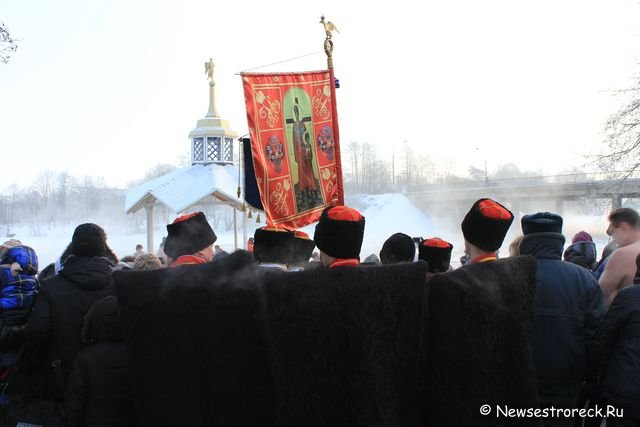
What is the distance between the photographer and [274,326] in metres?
2.72

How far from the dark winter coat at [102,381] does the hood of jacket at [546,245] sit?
2.73m

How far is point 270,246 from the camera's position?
486 centimetres

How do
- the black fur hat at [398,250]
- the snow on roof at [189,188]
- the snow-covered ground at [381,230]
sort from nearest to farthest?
the black fur hat at [398,250], the snow on roof at [189,188], the snow-covered ground at [381,230]

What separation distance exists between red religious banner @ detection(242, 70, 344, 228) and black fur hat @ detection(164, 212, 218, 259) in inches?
75.2

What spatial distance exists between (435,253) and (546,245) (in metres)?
1.09

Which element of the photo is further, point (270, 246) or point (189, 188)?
point (189, 188)

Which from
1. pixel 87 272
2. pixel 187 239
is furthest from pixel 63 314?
pixel 187 239

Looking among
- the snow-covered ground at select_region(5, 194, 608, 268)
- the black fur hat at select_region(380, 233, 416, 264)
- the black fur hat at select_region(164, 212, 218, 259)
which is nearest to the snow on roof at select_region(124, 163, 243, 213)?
the black fur hat at select_region(380, 233, 416, 264)

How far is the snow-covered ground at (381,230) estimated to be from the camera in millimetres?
32188

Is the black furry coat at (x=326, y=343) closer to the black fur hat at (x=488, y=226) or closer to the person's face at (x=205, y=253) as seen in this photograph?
the black fur hat at (x=488, y=226)

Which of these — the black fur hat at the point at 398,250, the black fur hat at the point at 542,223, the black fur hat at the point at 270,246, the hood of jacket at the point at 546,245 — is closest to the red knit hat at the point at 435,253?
the black fur hat at the point at 398,250

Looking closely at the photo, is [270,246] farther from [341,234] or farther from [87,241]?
[341,234]

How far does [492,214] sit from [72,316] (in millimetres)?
2840

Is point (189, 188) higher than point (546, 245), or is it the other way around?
point (189, 188)
